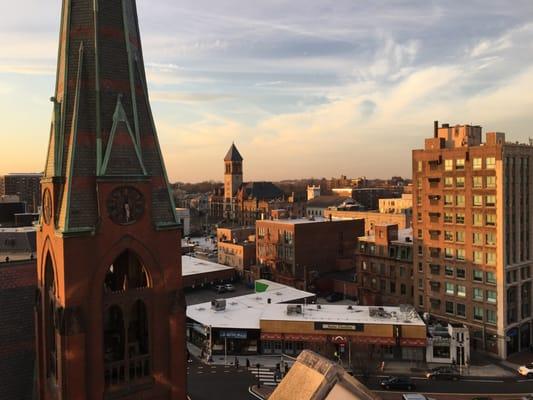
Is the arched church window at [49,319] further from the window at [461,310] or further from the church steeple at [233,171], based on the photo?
the church steeple at [233,171]

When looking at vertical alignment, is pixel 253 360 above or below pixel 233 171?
below

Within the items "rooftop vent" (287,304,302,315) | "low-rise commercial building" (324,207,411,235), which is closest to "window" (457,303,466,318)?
"rooftop vent" (287,304,302,315)

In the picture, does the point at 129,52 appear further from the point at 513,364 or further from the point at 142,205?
the point at 513,364

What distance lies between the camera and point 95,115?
16969 mm

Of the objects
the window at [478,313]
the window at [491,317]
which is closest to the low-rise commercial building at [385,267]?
the window at [478,313]

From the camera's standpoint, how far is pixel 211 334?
58.7 meters

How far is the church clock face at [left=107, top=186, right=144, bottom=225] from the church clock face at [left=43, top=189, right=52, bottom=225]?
2453 mm

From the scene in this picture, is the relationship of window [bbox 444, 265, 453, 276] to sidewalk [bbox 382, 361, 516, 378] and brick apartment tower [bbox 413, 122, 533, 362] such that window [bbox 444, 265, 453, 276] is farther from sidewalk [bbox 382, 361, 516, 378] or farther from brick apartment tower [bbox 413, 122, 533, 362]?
sidewalk [bbox 382, 361, 516, 378]

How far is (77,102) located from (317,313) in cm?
4855

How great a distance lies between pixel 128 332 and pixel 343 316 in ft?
144

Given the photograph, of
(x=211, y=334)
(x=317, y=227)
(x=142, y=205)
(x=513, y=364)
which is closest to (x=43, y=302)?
(x=142, y=205)

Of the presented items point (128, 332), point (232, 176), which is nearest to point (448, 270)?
point (128, 332)

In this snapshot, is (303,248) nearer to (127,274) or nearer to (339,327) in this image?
(339,327)

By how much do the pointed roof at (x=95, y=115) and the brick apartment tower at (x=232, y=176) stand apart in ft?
575
